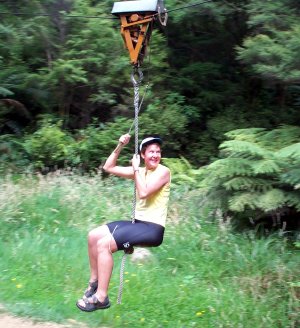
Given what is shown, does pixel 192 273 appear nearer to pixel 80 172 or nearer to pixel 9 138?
pixel 80 172

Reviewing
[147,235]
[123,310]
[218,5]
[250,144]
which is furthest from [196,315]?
[218,5]

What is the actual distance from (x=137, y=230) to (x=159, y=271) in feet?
6.65

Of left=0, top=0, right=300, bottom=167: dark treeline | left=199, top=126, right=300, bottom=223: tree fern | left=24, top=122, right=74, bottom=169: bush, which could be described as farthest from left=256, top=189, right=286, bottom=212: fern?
left=24, top=122, right=74, bottom=169: bush

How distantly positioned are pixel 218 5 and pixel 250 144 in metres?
5.64

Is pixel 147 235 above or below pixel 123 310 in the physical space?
above

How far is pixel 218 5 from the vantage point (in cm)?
1202

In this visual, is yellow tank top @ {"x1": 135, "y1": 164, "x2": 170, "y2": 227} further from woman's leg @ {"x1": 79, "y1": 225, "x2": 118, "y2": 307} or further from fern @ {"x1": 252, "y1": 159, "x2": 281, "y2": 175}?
fern @ {"x1": 252, "y1": 159, "x2": 281, "y2": 175}

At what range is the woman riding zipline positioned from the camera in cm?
500

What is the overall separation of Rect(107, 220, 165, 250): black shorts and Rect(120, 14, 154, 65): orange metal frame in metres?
1.62

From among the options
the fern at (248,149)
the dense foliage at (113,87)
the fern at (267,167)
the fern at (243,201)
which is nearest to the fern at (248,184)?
the fern at (243,201)

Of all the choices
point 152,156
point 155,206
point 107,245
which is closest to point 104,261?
point 107,245

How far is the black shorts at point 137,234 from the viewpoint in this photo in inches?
196

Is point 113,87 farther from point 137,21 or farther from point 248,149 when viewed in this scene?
point 137,21

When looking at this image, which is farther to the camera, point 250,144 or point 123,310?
point 250,144
